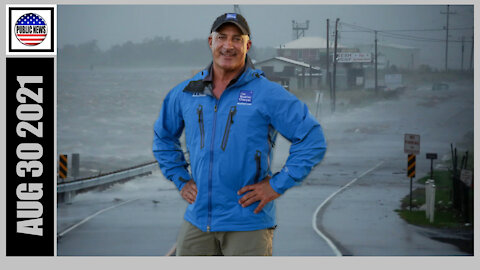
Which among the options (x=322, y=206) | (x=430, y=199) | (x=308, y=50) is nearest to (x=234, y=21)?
(x=308, y=50)

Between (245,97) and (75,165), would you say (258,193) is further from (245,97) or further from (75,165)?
(75,165)

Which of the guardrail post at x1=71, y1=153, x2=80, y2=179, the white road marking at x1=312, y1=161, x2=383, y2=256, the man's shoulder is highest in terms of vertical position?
the man's shoulder

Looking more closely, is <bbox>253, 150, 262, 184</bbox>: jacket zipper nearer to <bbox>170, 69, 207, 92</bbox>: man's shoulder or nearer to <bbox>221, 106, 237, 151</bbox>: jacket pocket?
<bbox>221, 106, 237, 151</bbox>: jacket pocket

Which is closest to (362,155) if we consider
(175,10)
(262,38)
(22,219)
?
(262,38)

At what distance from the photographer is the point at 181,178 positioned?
11.2 feet

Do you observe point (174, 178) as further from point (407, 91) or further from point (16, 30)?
point (407, 91)

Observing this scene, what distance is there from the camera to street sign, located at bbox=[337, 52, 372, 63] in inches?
383

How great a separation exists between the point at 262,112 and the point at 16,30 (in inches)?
181

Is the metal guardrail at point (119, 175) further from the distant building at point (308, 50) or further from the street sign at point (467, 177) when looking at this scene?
the street sign at point (467, 177)

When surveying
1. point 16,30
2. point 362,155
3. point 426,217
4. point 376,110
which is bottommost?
point 426,217

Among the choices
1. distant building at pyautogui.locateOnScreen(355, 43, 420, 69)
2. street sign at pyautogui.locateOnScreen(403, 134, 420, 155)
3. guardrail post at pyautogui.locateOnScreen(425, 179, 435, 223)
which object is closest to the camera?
guardrail post at pyautogui.locateOnScreen(425, 179, 435, 223)

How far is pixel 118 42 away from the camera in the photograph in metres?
10.7

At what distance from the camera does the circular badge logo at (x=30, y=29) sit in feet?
23.3

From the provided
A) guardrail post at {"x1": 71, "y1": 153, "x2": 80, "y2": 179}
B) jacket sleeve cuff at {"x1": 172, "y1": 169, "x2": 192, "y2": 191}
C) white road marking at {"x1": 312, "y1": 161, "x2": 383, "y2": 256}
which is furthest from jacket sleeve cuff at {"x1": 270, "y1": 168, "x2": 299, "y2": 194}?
guardrail post at {"x1": 71, "y1": 153, "x2": 80, "y2": 179}
